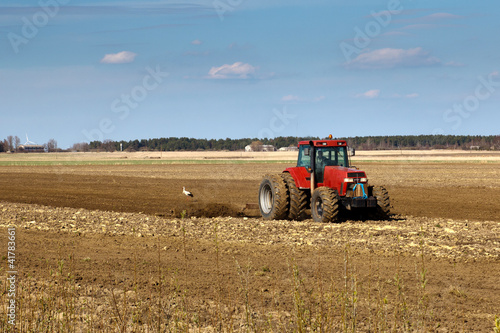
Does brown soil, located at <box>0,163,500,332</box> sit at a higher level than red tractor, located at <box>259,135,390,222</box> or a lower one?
lower

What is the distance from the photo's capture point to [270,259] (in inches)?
441

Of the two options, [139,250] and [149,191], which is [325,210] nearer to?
[139,250]

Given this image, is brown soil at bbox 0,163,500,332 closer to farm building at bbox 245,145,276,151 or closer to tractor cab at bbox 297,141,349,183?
tractor cab at bbox 297,141,349,183

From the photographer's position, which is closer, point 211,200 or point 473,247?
point 473,247

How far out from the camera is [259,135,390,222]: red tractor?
14703 mm

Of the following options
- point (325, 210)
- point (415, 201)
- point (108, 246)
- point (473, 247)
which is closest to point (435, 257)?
point (473, 247)

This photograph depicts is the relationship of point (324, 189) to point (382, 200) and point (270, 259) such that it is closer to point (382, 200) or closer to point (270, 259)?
point (382, 200)

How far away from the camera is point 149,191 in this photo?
28.6m

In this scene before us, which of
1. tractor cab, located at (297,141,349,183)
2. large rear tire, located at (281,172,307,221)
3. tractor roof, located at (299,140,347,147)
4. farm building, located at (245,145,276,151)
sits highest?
farm building, located at (245,145,276,151)

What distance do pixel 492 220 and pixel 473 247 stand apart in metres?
6.37

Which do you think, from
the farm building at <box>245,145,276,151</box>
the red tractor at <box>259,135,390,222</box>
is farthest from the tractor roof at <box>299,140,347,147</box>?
the farm building at <box>245,145,276,151</box>

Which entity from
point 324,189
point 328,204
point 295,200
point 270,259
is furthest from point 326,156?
point 270,259

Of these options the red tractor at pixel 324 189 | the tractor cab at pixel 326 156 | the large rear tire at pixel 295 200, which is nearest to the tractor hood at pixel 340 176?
the red tractor at pixel 324 189

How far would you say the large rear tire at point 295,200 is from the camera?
51.8 feet
